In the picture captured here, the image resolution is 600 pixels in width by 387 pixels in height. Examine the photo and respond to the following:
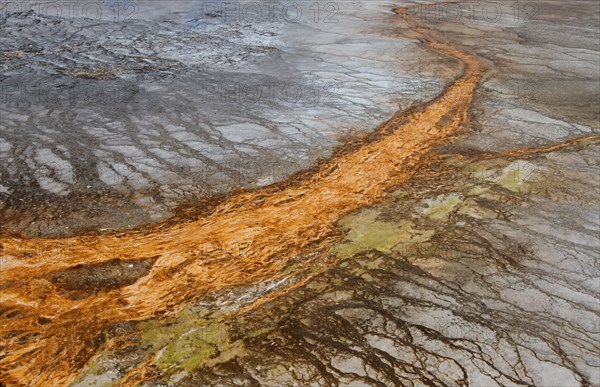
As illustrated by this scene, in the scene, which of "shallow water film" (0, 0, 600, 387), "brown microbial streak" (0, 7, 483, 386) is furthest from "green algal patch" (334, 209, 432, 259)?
"brown microbial streak" (0, 7, 483, 386)

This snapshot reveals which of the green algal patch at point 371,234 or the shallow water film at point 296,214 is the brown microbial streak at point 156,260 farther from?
the green algal patch at point 371,234

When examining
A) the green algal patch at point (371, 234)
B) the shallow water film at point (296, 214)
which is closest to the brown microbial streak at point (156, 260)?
the shallow water film at point (296, 214)

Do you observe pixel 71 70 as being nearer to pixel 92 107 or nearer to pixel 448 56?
pixel 92 107

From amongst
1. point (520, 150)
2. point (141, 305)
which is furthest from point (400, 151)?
point (141, 305)

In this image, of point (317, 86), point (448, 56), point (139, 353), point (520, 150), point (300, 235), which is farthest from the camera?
point (448, 56)

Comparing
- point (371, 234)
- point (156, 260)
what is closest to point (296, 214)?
point (371, 234)

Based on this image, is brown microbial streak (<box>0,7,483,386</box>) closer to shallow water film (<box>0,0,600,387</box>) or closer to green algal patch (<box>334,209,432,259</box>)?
shallow water film (<box>0,0,600,387</box>)

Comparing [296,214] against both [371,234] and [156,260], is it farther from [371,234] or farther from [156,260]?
[156,260]
